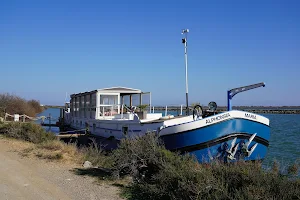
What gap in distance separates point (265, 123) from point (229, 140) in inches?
81.7

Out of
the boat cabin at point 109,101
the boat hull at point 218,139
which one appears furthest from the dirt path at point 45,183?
the boat cabin at point 109,101

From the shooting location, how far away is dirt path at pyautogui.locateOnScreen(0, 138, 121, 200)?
283 inches

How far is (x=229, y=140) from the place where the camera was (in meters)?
11.9

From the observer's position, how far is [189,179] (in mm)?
6508

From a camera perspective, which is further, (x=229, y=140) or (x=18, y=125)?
(x=18, y=125)

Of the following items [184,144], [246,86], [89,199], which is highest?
[246,86]

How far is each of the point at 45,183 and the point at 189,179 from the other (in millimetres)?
3902

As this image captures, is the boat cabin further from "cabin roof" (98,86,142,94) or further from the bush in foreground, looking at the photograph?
the bush in foreground

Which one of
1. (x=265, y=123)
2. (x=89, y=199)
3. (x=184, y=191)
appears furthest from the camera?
(x=265, y=123)

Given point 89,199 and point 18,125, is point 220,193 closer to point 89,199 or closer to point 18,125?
point 89,199

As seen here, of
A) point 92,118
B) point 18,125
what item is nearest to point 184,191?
point 18,125

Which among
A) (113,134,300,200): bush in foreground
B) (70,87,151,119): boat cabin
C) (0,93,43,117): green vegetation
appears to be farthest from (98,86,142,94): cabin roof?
(0,93,43,117): green vegetation

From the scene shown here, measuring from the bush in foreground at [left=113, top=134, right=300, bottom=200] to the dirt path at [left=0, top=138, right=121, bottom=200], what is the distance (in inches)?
31.6

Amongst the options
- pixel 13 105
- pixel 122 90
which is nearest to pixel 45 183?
pixel 122 90
